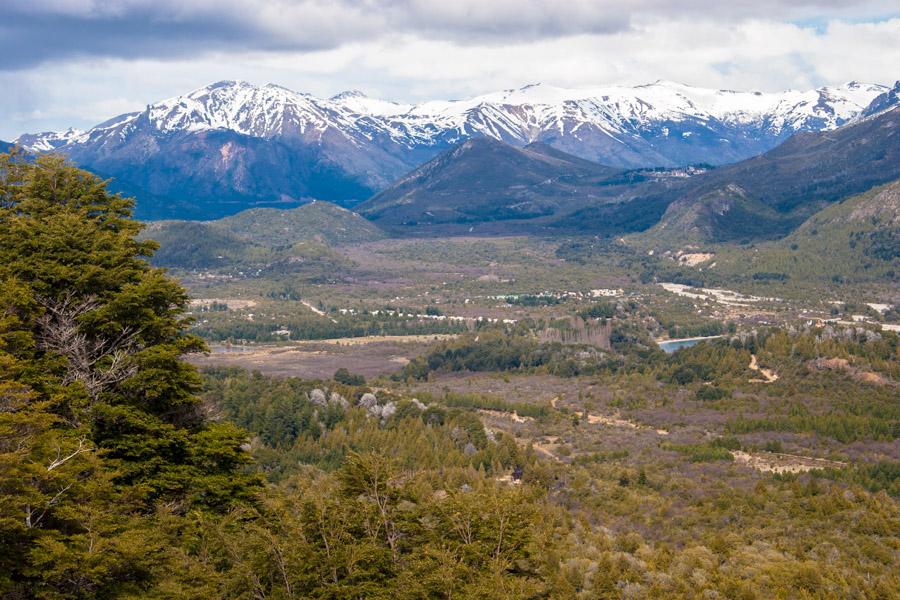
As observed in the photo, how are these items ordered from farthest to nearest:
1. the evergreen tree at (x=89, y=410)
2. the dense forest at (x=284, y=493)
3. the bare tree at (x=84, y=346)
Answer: the bare tree at (x=84, y=346) → the dense forest at (x=284, y=493) → the evergreen tree at (x=89, y=410)

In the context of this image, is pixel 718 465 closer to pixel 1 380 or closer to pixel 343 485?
pixel 343 485

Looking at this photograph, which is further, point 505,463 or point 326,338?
point 326,338

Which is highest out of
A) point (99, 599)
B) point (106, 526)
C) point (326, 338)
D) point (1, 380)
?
point (1, 380)

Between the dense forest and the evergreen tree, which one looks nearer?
the evergreen tree

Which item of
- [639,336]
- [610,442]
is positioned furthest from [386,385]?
[639,336]

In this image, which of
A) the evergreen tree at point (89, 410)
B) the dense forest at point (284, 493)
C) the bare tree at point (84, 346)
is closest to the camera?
the evergreen tree at point (89, 410)
